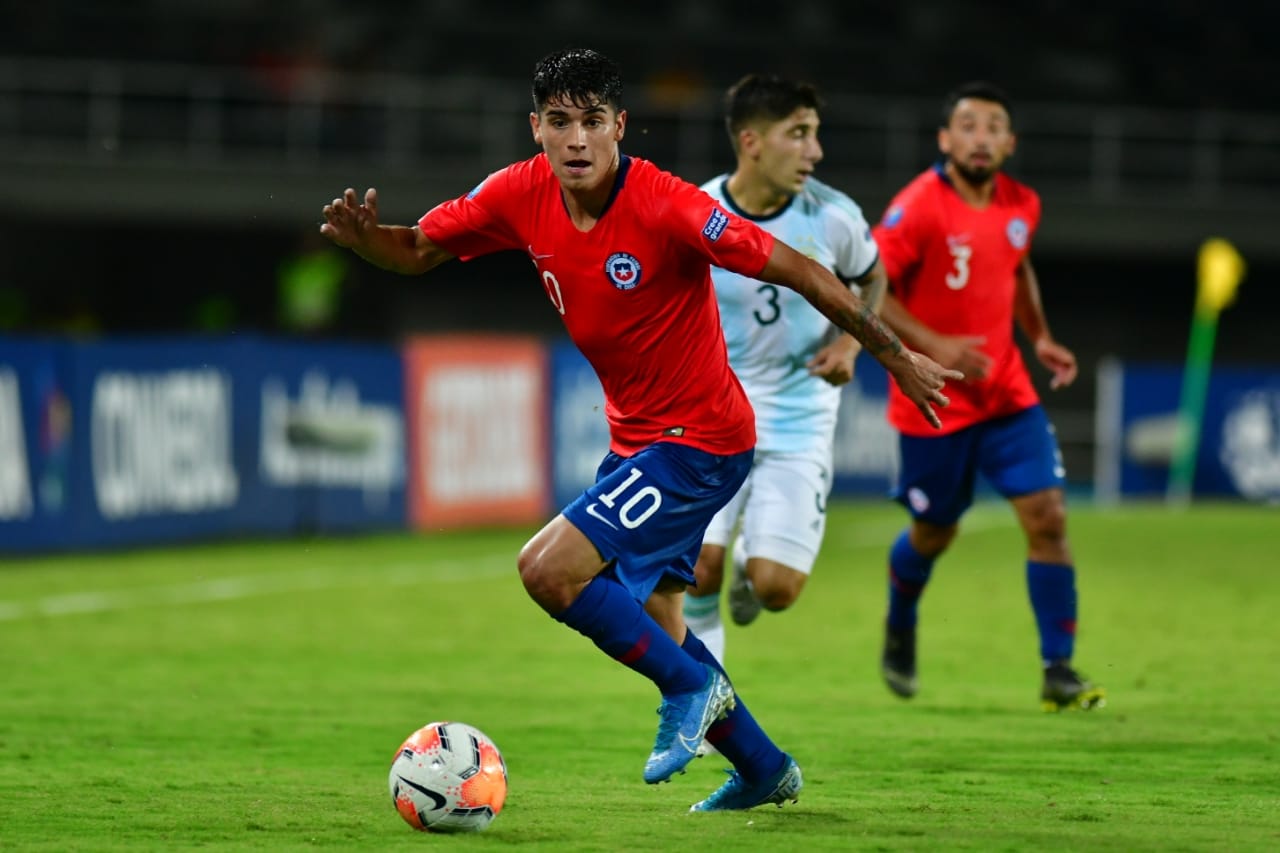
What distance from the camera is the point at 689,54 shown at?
30.2 meters

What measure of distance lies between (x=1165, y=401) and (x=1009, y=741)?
19.1m

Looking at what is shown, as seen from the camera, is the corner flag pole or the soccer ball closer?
the soccer ball

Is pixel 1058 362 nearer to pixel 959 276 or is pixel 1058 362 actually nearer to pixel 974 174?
pixel 959 276

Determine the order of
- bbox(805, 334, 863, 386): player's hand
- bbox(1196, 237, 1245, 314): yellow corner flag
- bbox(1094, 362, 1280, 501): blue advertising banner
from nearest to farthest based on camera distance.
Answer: bbox(805, 334, 863, 386): player's hand < bbox(1094, 362, 1280, 501): blue advertising banner < bbox(1196, 237, 1245, 314): yellow corner flag

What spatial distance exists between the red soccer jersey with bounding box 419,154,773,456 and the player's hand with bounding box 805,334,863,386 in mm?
1076

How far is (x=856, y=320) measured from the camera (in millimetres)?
5637

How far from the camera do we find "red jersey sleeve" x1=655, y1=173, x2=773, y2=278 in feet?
18.4

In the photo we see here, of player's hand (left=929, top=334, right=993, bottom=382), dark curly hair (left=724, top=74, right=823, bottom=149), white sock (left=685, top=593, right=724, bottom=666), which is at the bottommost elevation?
white sock (left=685, top=593, right=724, bottom=666)

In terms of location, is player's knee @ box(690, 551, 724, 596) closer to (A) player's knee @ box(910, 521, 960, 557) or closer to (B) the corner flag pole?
(A) player's knee @ box(910, 521, 960, 557)

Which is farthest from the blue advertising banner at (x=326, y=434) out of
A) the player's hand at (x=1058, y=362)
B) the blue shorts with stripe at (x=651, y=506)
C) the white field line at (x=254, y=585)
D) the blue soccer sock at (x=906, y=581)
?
the blue shorts with stripe at (x=651, y=506)

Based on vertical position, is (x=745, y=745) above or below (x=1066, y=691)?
above

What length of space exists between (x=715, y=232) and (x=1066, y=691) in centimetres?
369

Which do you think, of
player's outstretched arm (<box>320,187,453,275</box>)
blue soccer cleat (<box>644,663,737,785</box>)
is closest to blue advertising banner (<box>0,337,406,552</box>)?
player's outstretched arm (<box>320,187,453,275</box>)

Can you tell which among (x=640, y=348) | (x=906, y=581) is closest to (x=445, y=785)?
(x=640, y=348)
